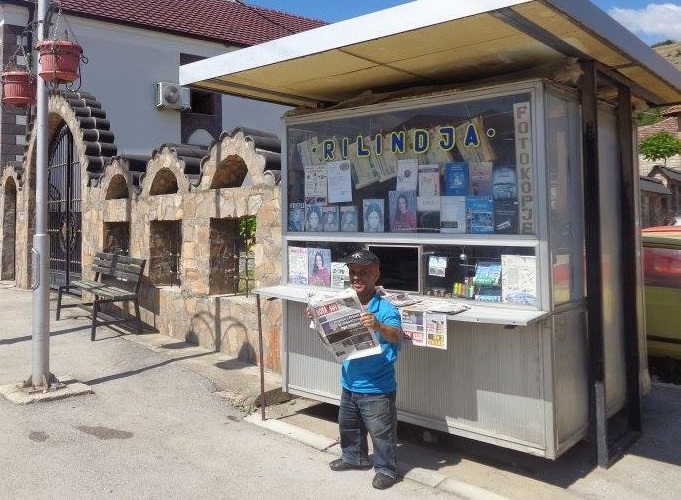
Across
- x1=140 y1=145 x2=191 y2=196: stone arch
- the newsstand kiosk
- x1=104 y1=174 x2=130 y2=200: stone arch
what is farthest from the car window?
x1=104 y1=174 x2=130 y2=200: stone arch

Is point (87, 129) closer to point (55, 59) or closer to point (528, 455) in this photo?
point (55, 59)

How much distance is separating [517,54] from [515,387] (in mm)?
2055

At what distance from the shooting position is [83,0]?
56.2 feet

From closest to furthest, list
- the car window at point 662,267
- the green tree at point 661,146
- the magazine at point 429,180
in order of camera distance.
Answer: the magazine at point 429,180 < the car window at point 662,267 < the green tree at point 661,146

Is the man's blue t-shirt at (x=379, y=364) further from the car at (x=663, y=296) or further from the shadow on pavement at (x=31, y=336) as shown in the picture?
the shadow on pavement at (x=31, y=336)

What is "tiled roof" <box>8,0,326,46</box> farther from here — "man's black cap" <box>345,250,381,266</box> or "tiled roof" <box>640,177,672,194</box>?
"man's black cap" <box>345,250,381,266</box>

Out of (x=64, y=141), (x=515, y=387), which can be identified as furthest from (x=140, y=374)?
(x=64, y=141)

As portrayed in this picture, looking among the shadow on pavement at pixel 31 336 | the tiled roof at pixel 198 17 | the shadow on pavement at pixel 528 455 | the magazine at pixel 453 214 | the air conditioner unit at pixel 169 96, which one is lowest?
the shadow on pavement at pixel 528 455

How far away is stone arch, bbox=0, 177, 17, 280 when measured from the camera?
1462cm

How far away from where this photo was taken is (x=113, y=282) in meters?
9.71

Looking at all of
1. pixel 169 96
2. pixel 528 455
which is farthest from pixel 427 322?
pixel 169 96

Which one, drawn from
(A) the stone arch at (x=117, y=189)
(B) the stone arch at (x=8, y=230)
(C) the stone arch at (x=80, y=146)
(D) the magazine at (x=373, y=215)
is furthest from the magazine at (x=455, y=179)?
(B) the stone arch at (x=8, y=230)

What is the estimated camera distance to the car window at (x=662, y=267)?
622 centimetres

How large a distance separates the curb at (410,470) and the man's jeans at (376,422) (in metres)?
0.20
